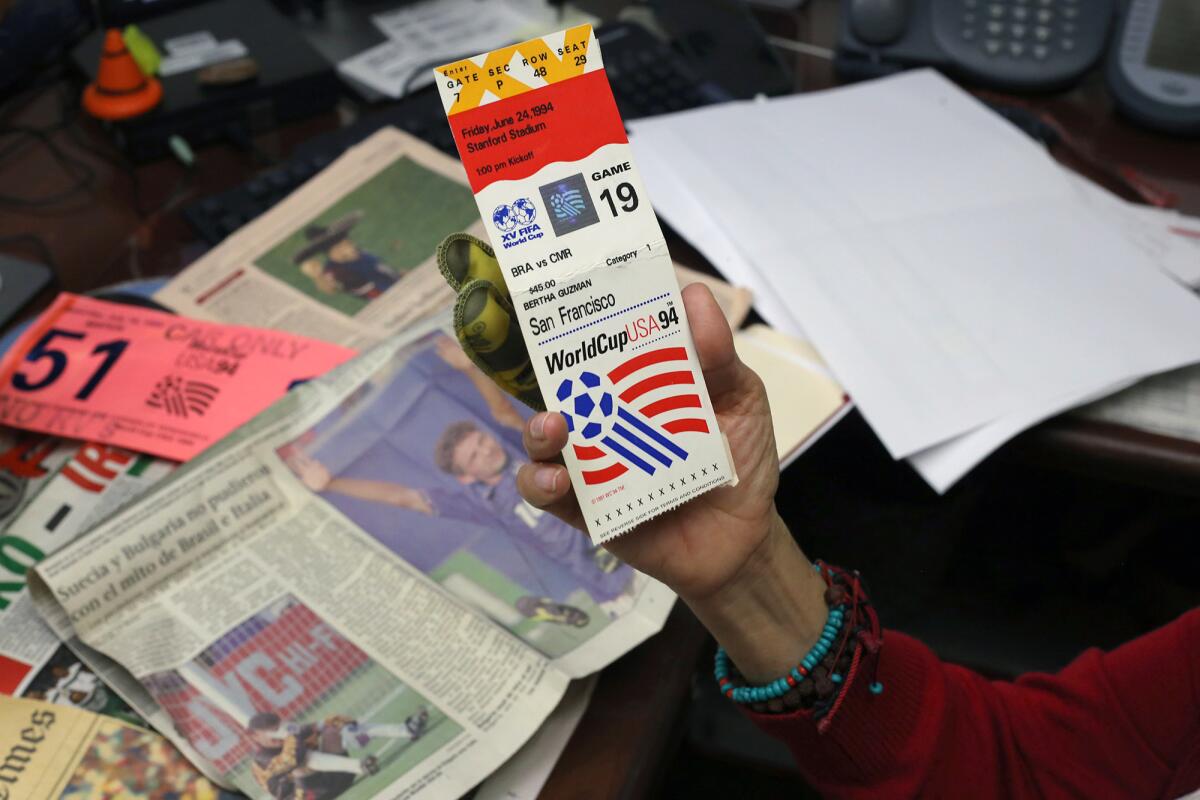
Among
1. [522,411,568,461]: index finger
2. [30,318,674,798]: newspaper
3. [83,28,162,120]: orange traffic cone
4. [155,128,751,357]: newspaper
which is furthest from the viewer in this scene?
[83,28,162,120]: orange traffic cone

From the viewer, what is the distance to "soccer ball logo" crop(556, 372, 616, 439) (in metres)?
0.44

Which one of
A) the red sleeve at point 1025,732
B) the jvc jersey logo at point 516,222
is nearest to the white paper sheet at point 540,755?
the red sleeve at point 1025,732

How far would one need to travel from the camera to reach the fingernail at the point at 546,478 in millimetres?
436

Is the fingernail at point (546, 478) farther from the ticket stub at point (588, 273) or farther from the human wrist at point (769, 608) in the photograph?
the human wrist at point (769, 608)

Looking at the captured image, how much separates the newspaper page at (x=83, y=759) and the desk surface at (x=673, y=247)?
7.8 inches

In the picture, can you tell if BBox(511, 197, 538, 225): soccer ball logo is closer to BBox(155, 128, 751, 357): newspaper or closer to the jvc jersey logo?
the jvc jersey logo

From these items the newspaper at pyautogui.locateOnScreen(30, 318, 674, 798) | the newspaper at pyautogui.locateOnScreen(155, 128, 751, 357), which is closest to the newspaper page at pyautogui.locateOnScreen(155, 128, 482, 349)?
the newspaper at pyautogui.locateOnScreen(155, 128, 751, 357)

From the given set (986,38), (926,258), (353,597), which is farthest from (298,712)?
(986,38)

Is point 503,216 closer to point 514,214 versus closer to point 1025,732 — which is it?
point 514,214

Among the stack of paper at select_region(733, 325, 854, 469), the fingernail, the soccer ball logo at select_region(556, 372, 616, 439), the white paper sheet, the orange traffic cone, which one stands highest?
the soccer ball logo at select_region(556, 372, 616, 439)

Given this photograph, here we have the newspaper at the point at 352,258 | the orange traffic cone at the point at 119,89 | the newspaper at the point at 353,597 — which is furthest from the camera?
the orange traffic cone at the point at 119,89

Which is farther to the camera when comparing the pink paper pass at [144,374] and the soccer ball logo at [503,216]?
the pink paper pass at [144,374]

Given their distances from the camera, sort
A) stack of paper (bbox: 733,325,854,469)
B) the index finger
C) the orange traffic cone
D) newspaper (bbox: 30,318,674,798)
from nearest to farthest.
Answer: the index finger, newspaper (bbox: 30,318,674,798), stack of paper (bbox: 733,325,854,469), the orange traffic cone

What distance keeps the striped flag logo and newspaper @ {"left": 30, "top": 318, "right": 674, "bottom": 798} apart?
147 millimetres
